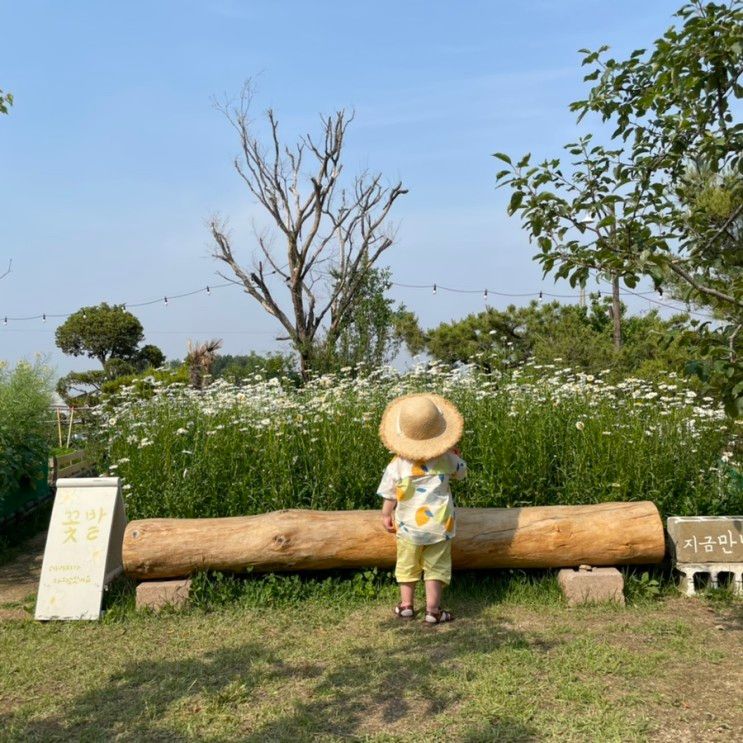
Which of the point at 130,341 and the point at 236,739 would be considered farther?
the point at 130,341

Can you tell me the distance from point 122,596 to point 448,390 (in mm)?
3084

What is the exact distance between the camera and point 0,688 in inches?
162

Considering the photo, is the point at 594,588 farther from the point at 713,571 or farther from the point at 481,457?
the point at 481,457

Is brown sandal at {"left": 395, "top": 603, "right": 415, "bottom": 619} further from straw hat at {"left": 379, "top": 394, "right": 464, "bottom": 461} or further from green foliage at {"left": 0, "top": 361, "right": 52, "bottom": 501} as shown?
green foliage at {"left": 0, "top": 361, "right": 52, "bottom": 501}

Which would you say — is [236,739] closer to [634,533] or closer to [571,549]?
[571,549]

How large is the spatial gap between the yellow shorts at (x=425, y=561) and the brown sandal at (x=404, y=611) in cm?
17

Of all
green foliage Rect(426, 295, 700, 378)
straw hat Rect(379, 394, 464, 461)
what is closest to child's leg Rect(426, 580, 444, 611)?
straw hat Rect(379, 394, 464, 461)

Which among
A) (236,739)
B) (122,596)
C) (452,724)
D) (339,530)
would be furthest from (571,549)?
(122,596)

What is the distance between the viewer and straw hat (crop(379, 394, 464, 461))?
492cm

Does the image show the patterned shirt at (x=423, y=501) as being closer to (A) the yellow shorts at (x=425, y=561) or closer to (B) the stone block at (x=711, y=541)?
(A) the yellow shorts at (x=425, y=561)

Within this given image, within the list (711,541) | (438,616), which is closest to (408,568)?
(438,616)

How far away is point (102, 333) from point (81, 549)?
2476 centimetres

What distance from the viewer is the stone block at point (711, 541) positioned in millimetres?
5359

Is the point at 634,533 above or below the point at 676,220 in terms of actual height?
below
